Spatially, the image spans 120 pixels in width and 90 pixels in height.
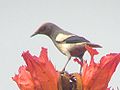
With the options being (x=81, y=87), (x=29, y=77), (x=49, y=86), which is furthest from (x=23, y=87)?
(x=81, y=87)

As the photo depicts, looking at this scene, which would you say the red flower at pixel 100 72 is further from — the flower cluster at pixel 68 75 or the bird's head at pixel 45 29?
the bird's head at pixel 45 29

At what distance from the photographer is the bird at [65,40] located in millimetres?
2404

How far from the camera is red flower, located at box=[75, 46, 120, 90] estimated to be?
7.10 ft

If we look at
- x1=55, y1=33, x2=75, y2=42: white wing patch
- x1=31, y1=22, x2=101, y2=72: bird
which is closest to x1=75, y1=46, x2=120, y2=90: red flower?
x1=31, y1=22, x2=101, y2=72: bird

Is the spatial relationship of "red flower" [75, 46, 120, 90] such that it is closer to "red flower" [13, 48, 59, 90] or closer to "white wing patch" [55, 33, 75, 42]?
"red flower" [13, 48, 59, 90]

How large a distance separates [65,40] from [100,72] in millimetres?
473

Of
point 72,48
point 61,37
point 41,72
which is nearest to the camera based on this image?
point 41,72

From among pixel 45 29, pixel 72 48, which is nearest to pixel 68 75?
pixel 72 48

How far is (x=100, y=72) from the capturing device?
2.17m

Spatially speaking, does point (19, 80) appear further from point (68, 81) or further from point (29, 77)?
point (68, 81)

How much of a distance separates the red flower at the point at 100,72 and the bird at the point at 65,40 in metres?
0.17

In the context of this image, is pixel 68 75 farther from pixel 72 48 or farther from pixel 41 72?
pixel 72 48

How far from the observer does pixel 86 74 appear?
221 centimetres

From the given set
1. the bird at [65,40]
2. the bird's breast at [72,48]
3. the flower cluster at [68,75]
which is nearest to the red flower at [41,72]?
the flower cluster at [68,75]
